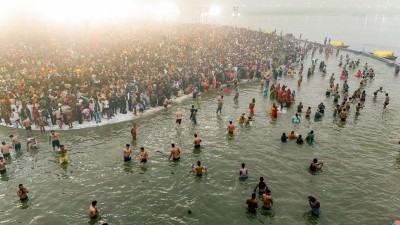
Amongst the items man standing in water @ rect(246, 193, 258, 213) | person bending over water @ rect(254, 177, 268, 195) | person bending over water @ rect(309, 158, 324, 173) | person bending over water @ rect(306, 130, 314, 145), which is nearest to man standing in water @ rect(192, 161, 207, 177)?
person bending over water @ rect(254, 177, 268, 195)

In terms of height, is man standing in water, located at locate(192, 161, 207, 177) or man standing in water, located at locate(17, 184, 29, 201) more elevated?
man standing in water, located at locate(192, 161, 207, 177)

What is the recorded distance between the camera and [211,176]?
18.6 meters

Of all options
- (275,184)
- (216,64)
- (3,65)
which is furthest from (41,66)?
(275,184)

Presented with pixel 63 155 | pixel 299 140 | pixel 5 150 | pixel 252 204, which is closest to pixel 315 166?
pixel 299 140

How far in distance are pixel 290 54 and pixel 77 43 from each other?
3574cm

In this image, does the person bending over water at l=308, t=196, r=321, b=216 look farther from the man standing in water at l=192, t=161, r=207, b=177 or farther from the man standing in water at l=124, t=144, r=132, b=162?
the man standing in water at l=124, t=144, r=132, b=162

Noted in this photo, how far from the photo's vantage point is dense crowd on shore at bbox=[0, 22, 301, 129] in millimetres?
25438

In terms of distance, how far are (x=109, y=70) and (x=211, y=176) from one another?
1908 centimetres

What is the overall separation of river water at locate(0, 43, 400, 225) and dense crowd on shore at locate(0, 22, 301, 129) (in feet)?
7.43

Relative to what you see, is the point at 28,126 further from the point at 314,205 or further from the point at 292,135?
the point at 314,205

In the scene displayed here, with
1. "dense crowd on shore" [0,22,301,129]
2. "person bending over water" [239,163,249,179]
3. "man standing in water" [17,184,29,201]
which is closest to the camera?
"man standing in water" [17,184,29,201]

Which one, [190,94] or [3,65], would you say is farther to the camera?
[190,94]

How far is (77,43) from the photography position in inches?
1662

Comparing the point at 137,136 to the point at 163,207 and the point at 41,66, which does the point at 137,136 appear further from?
the point at 41,66
